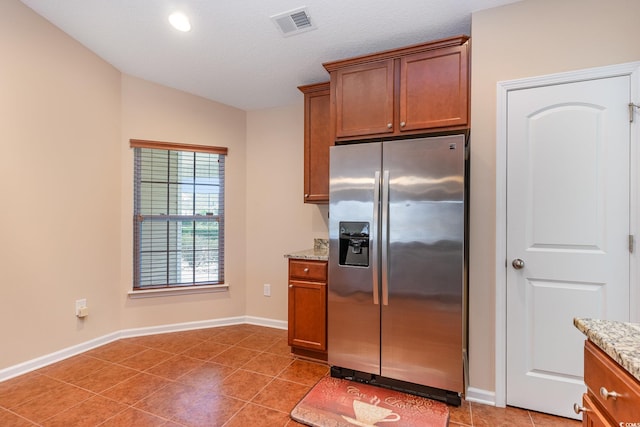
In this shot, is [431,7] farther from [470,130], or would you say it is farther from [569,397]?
[569,397]

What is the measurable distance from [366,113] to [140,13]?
1.78m

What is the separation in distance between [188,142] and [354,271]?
7.89 ft

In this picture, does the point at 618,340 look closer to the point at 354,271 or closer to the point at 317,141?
the point at 354,271

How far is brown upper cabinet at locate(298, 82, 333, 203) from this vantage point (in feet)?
9.38

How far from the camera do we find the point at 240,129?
3.70m

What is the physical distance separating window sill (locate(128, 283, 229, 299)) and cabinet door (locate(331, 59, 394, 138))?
2271mm

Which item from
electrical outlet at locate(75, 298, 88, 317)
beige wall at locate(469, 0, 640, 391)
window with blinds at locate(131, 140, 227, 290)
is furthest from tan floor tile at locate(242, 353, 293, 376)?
electrical outlet at locate(75, 298, 88, 317)

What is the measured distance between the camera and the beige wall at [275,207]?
3457 millimetres

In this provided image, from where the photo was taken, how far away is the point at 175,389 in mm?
2188

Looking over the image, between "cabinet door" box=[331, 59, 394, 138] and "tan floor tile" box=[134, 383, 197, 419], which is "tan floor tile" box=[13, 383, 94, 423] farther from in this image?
"cabinet door" box=[331, 59, 394, 138]

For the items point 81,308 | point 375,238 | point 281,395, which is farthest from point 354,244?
point 81,308

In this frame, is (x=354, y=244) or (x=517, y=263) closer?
(x=517, y=263)

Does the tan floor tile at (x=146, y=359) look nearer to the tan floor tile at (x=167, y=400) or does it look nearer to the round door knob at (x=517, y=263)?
the tan floor tile at (x=167, y=400)

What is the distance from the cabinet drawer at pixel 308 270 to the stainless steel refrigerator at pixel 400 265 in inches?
10.3
